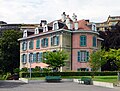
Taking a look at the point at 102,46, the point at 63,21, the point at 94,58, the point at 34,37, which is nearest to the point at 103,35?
the point at 102,46

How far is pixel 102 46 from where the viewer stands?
251 ft

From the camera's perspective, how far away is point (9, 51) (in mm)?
75750

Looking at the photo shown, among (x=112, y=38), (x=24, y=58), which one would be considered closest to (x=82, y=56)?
(x=112, y=38)

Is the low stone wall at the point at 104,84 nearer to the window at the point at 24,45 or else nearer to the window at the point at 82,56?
the window at the point at 82,56

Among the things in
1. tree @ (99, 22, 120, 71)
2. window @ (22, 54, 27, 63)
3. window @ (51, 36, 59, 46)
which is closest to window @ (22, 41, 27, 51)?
window @ (22, 54, 27, 63)

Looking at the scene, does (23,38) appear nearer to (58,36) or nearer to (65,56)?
(58,36)

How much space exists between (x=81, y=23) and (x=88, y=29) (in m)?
2.53

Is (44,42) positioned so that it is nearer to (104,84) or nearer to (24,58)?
(24,58)

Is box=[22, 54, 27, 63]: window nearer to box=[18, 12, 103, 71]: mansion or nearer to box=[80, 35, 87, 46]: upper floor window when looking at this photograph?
box=[18, 12, 103, 71]: mansion

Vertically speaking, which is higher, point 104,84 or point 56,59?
point 56,59

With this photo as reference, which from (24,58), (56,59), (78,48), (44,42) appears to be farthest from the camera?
(24,58)

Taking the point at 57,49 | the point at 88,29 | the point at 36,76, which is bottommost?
the point at 36,76

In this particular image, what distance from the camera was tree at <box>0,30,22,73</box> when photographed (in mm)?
74750

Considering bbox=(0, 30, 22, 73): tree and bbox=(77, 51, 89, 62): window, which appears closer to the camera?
bbox=(77, 51, 89, 62): window
